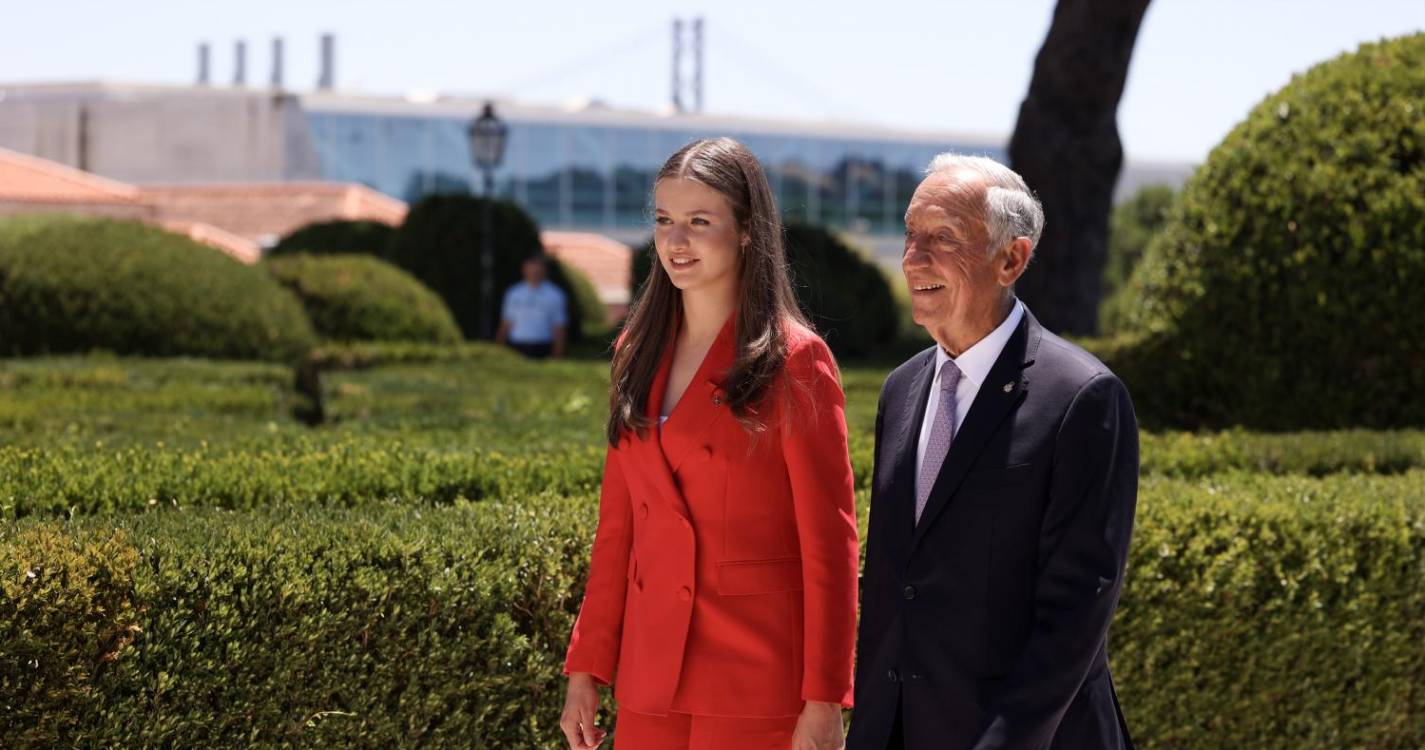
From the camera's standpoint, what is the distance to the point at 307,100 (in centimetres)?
4206

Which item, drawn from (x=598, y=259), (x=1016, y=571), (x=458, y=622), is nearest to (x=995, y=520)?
(x=1016, y=571)

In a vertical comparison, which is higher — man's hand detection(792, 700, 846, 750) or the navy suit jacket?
the navy suit jacket

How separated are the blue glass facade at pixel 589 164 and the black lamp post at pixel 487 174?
21077 millimetres

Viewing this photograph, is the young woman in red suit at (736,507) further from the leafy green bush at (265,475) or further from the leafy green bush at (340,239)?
the leafy green bush at (340,239)

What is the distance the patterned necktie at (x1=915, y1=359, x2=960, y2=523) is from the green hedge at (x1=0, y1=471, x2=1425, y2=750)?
1.53 m

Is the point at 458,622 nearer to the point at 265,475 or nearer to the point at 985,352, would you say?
the point at 265,475

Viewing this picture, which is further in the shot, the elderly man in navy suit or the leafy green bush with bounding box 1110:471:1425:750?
the leafy green bush with bounding box 1110:471:1425:750

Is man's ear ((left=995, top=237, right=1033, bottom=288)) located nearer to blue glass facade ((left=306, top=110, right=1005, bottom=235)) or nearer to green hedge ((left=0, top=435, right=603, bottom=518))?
green hedge ((left=0, top=435, right=603, bottom=518))

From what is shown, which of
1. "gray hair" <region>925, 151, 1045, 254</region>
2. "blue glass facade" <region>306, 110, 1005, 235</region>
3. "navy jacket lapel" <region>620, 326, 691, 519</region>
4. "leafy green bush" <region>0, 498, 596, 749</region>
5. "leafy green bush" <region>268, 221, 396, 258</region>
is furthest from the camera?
"blue glass facade" <region>306, 110, 1005, 235</region>

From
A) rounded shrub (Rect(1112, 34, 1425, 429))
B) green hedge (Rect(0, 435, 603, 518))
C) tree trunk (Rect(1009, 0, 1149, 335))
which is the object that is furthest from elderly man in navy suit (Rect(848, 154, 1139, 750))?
tree trunk (Rect(1009, 0, 1149, 335))

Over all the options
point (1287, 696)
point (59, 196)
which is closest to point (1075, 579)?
point (1287, 696)

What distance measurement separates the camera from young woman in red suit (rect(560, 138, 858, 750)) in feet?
9.42

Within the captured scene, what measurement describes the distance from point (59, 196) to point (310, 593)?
27.5m

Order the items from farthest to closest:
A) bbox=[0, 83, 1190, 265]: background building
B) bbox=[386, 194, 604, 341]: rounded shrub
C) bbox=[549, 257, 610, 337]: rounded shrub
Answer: bbox=[0, 83, 1190, 265]: background building → bbox=[549, 257, 610, 337]: rounded shrub → bbox=[386, 194, 604, 341]: rounded shrub
